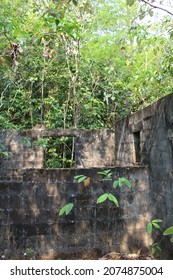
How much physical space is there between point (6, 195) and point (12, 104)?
5633mm

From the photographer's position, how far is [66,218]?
383 centimetres

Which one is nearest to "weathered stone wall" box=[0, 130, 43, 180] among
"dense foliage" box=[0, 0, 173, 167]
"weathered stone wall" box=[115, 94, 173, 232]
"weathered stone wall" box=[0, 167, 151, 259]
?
"dense foliage" box=[0, 0, 173, 167]

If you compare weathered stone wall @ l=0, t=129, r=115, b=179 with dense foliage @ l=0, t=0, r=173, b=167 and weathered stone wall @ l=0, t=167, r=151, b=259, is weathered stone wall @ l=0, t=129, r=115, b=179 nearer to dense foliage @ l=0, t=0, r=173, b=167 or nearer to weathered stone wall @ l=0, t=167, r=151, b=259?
dense foliage @ l=0, t=0, r=173, b=167

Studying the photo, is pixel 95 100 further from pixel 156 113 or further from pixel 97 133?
pixel 156 113

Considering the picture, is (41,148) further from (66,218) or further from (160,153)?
(160,153)

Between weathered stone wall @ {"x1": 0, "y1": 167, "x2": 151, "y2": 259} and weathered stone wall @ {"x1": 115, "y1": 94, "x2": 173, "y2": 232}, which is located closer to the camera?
weathered stone wall @ {"x1": 115, "y1": 94, "x2": 173, "y2": 232}

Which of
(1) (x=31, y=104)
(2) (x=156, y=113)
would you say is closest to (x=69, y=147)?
(1) (x=31, y=104)

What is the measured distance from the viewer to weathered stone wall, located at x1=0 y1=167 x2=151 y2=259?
12.3ft

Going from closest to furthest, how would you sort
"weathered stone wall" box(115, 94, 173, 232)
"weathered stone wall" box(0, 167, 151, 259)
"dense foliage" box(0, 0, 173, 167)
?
"weathered stone wall" box(115, 94, 173, 232) → "weathered stone wall" box(0, 167, 151, 259) → "dense foliage" box(0, 0, 173, 167)

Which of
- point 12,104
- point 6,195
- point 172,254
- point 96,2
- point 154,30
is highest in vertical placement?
point 96,2

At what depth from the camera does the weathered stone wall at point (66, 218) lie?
12.3 ft

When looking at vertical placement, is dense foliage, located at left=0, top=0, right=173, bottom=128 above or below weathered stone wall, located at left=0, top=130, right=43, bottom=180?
above

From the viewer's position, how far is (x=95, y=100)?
350 inches

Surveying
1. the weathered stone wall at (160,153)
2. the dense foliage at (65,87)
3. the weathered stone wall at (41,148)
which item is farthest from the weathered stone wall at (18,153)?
the weathered stone wall at (160,153)
